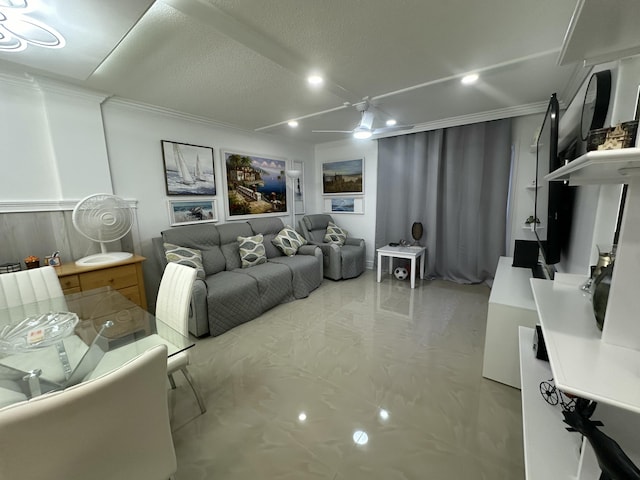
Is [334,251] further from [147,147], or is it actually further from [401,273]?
[147,147]

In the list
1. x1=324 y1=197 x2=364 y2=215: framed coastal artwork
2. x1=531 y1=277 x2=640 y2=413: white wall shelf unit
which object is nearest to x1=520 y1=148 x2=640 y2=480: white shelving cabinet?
x1=531 y1=277 x2=640 y2=413: white wall shelf unit

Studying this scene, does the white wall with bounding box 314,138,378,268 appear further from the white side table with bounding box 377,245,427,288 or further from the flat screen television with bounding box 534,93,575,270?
the flat screen television with bounding box 534,93,575,270

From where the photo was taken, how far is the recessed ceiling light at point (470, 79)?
2.26 metres

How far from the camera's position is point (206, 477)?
129 cm

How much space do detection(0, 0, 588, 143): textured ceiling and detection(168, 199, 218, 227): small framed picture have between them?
3.63ft

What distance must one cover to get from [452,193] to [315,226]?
2256 millimetres

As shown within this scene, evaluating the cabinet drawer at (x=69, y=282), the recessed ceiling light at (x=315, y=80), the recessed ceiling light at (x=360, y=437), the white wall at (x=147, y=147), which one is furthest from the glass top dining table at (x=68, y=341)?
the recessed ceiling light at (x=315, y=80)

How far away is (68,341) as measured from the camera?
139 cm

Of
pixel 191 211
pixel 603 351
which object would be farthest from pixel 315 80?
pixel 603 351

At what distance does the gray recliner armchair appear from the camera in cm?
412

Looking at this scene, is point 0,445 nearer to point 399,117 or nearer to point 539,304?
point 539,304

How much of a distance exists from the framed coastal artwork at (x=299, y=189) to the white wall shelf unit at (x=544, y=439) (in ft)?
13.2

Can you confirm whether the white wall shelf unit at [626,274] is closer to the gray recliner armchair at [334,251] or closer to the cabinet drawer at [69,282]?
the cabinet drawer at [69,282]

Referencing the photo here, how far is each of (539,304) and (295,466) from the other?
1.39m
